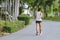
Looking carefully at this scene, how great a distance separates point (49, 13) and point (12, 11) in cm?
3460

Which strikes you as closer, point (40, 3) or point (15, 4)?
point (15, 4)

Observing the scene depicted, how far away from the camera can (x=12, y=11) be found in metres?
27.8

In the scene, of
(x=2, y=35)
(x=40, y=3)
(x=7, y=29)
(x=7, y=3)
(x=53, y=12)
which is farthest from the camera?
(x=53, y=12)

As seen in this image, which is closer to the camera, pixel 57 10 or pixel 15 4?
pixel 15 4

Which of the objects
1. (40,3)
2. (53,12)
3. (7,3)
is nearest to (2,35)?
(7,3)

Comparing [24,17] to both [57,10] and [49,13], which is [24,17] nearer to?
[49,13]

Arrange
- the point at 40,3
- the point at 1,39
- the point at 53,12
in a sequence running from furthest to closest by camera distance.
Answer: the point at 53,12, the point at 40,3, the point at 1,39

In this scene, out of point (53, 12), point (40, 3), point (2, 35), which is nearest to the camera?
point (2, 35)

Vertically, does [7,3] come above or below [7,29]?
above

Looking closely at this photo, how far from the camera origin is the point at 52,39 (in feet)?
49.1

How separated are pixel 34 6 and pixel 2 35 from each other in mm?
40590

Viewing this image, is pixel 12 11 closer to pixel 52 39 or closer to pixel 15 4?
pixel 15 4

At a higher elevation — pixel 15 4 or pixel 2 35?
pixel 15 4

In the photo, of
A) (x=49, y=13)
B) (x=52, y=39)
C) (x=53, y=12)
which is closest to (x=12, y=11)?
(x=52, y=39)
